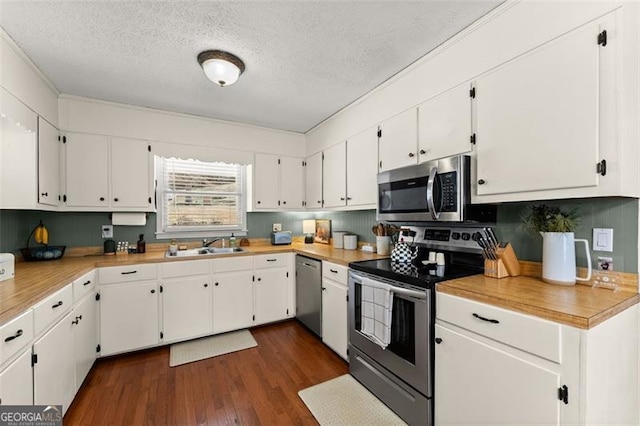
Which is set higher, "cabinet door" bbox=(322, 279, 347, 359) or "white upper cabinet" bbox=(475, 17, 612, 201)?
"white upper cabinet" bbox=(475, 17, 612, 201)

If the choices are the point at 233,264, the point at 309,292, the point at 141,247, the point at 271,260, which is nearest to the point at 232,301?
the point at 233,264

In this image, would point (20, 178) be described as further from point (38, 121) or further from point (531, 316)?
point (531, 316)

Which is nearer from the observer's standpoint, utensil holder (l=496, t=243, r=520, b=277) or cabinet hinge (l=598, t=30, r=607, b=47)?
cabinet hinge (l=598, t=30, r=607, b=47)

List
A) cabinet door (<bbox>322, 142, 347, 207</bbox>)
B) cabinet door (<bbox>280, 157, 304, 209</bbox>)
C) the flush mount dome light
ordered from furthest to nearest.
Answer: cabinet door (<bbox>280, 157, 304, 209</bbox>), cabinet door (<bbox>322, 142, 347, 207</bbox>), the flush mount dome light

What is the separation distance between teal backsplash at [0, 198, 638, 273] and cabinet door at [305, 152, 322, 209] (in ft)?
1.06

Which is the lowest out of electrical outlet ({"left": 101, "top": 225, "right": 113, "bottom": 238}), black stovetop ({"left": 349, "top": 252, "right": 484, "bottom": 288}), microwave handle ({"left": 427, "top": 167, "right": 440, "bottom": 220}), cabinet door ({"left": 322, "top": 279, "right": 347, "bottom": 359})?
cabinet door ({"left": 322, "top": 279, "right": 347, "bottom": 359})

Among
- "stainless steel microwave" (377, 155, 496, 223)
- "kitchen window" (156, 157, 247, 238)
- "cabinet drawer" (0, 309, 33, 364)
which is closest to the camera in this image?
"cabinet drawer" (0, 309, 33, 364)

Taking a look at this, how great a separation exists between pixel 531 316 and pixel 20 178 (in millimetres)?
3340

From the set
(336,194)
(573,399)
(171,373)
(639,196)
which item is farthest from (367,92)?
(171,373)

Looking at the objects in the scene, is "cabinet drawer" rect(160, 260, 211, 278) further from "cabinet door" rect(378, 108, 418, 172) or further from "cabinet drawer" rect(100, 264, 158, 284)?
"cabinet door" rect(378, 108, 418, 172)

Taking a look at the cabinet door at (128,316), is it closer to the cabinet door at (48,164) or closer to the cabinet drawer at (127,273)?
the cabinet drawer at (127,273)

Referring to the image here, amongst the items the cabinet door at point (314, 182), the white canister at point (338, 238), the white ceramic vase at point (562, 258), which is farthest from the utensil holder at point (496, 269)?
the cabinet door at point (314, 182)

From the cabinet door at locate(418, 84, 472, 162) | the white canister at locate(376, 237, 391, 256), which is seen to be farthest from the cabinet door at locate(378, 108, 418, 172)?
the white canister at locate(376, 237, 391, 256)

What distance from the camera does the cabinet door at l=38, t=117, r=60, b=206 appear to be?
2.28m
